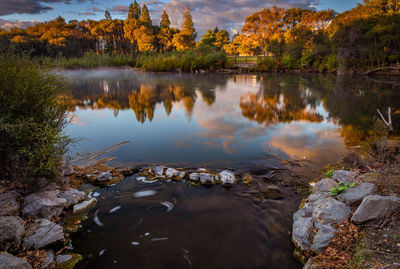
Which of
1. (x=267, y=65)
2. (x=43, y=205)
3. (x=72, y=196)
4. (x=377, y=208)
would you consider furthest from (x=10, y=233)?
(x=267, y=65)

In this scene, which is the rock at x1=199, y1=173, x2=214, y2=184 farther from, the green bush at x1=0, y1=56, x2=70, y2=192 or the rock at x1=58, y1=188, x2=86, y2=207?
the green bush at x1=0, y1=56, x2=70, y2=192

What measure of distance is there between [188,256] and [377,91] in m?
24.4

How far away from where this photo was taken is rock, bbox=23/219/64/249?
12.8 feet

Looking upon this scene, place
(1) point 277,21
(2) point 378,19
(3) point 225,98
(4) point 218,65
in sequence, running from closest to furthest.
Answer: (3) point 225,98 → (2) point 378,19 → (4) point 218,65 → (1) point 277,21

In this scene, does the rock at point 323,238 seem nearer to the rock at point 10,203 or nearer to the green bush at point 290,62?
the rock at point 10,203

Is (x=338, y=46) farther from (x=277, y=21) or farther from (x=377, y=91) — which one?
(x=277, y=21)

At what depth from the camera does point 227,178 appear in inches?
252

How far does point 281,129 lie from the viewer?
11578mm

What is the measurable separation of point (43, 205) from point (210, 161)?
15.0ft

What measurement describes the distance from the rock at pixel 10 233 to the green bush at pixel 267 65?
157 feet

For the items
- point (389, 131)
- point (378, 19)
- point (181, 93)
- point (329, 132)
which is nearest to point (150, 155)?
point (329, 132)

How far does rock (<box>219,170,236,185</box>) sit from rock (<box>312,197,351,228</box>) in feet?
7.41

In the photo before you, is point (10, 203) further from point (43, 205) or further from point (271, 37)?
point (271, 37)

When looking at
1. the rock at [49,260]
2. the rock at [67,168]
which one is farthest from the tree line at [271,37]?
the rock at [49,260]
